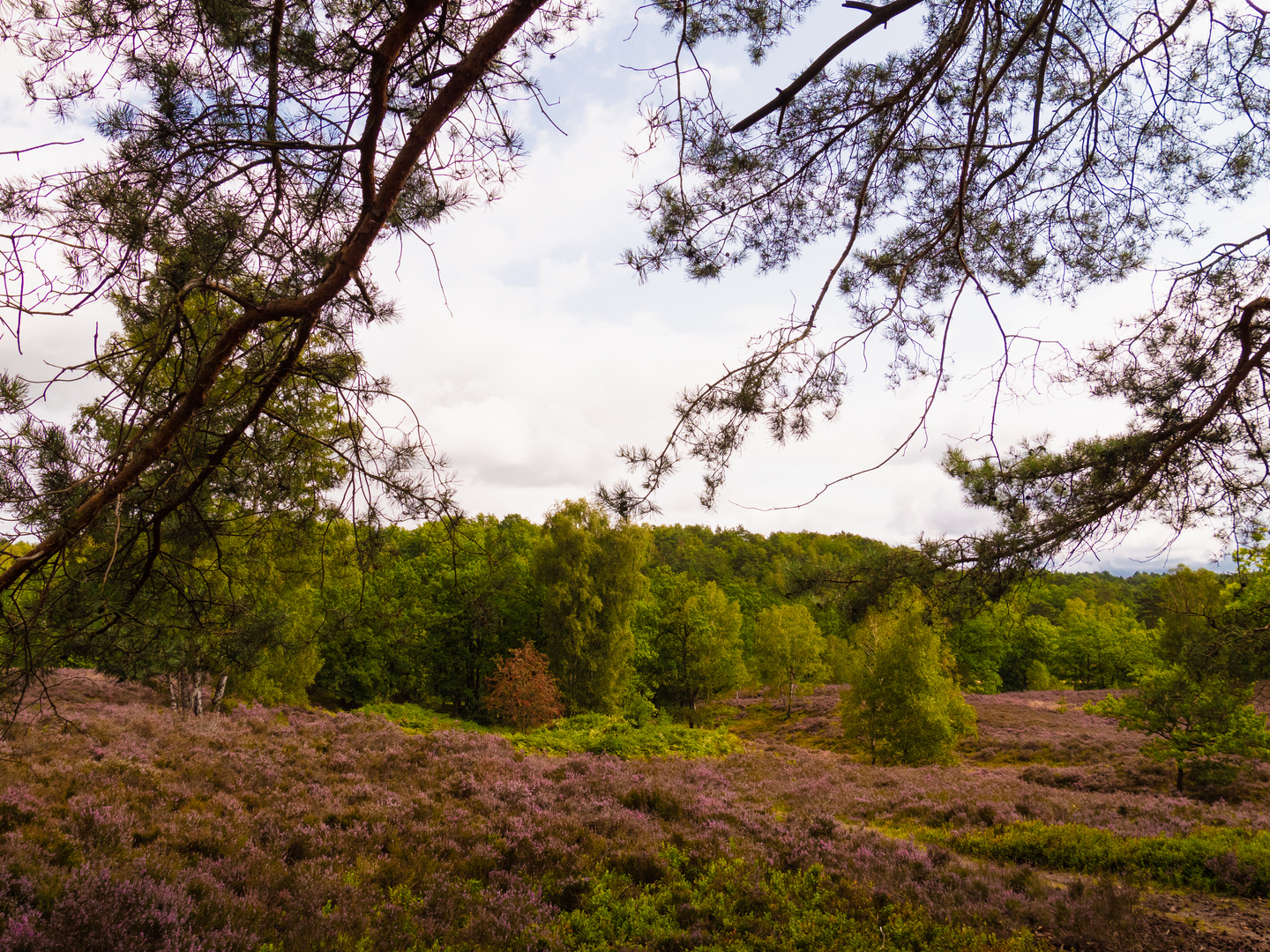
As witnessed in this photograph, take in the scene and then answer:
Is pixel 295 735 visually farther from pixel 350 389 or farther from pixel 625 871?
pixel 350 389

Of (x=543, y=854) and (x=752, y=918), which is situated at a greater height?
(x=752, y=918)

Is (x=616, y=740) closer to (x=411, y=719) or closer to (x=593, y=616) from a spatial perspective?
(x=411, y=719)

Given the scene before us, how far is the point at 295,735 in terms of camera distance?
11.2 metres

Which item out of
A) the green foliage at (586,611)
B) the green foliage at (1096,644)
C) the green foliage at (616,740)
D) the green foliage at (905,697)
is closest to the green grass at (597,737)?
Answer: the green foliage at (616,740)

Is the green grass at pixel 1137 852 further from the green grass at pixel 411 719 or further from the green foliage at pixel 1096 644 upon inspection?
the green foliage at pixel 1096 644

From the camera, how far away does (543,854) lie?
19.8ft

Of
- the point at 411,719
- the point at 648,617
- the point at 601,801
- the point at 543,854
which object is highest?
the point at 648,617

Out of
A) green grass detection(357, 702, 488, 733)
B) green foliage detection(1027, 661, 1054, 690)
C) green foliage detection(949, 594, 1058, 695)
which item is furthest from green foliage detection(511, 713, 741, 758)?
green foliage detection(1027, 661, 1054, 690)

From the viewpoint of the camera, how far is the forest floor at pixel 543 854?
13.7ft

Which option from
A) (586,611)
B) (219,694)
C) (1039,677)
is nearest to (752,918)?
(219,694)

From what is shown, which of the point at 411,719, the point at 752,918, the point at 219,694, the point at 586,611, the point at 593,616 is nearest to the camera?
the point at 752,918

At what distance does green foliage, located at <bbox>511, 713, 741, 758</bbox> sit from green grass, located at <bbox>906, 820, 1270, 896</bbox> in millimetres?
6661

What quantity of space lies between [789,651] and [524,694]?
17.0 m

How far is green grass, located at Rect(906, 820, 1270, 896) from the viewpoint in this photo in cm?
643
